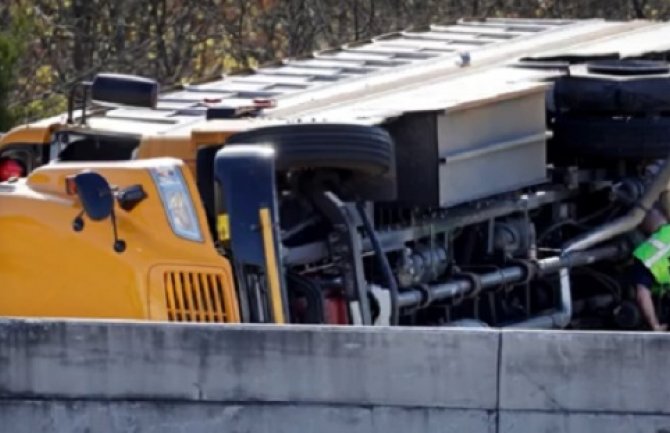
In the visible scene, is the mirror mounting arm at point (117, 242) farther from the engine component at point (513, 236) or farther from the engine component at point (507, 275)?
the engine component at point (513, 236)

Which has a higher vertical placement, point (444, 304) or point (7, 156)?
point (7, 156)

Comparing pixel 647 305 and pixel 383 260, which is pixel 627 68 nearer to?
pixel 647 305

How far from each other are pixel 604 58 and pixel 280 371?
5718 millimetres

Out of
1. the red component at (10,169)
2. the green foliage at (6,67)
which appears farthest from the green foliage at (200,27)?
the red component at (10,169)

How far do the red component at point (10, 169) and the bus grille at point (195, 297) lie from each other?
6.23 feet

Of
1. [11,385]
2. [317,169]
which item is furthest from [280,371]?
[317,169]

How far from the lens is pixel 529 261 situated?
10.5m

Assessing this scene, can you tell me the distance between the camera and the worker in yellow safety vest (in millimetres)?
11141

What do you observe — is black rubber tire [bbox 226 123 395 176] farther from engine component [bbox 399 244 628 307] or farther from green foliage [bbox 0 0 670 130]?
green foliage [bbox 0 0 670 130]

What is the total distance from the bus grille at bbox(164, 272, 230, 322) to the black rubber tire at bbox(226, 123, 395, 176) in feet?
2.30

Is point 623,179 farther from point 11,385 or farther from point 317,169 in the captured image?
point 11,385

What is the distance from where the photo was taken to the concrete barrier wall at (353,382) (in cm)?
658

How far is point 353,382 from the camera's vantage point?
260 inches

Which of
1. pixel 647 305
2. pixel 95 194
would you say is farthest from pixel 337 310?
pixel 647 305
